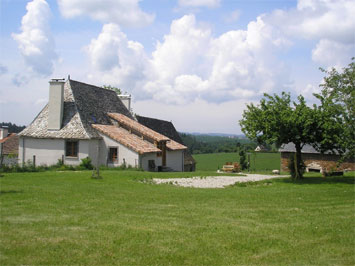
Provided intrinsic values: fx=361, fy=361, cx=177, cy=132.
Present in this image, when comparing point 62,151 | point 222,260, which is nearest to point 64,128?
point 62,151

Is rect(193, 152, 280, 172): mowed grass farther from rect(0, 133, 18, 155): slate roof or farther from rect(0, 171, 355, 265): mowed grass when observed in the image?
rect(0, 171, 355, 265): mowed grass

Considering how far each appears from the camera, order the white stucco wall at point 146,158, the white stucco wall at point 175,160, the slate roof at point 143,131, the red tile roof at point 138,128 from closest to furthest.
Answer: the white stucco wall at point 146,158
the red tile roof at point 138,128
the slate roof at point 143,131
the white stucco wall at point 175,160

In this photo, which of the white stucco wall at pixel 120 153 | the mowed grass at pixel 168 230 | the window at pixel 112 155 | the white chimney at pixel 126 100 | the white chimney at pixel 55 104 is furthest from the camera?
the white chimney at pixel 126 100

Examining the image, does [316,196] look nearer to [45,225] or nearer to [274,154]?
[45,225]

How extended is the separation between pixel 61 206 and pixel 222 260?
521 cm

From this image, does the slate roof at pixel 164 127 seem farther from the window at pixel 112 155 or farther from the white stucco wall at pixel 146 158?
the window at pixel 112 155

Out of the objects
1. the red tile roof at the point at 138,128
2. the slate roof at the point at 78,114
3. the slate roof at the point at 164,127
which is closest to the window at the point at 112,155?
the slate roof at the point at 78,114

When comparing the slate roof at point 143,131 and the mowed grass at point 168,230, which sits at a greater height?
the slate roof at point 143,131

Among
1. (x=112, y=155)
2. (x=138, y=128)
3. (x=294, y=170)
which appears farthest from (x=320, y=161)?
(x=112, y=155)

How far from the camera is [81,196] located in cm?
1155

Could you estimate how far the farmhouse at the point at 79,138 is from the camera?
27609 millimetres

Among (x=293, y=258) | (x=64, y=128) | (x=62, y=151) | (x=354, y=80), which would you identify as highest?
(x=354, y=80)

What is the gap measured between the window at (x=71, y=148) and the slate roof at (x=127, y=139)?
2.29m

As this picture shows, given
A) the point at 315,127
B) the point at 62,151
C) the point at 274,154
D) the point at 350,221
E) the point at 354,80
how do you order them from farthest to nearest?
the point at 274,154 → the point at 62,151 → the point at 354,80 → the point at 315,127 → the point at 350,221
